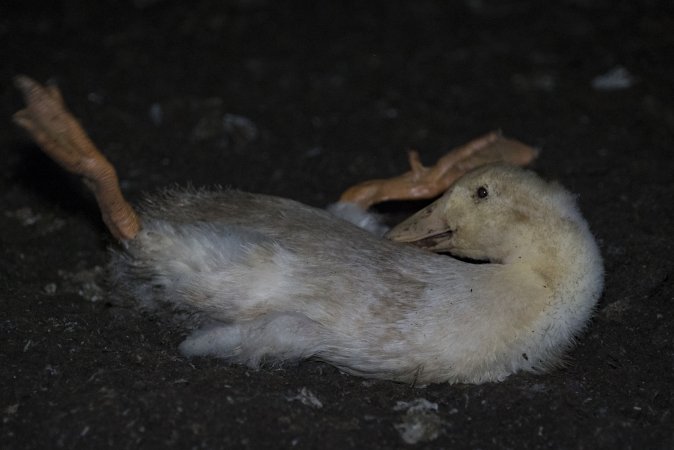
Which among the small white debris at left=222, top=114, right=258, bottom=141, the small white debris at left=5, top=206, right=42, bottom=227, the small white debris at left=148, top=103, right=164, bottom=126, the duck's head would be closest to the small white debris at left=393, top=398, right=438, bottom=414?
the duck's head

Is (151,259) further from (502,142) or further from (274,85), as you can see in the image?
(274,85)

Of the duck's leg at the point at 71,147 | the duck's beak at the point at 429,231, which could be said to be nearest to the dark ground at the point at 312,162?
the duck's leg at the point at 71,147

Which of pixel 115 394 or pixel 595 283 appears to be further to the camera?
pixel 595 283

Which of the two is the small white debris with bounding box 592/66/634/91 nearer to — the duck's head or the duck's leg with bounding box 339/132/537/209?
the duck's leg with bounding box 339/132/537/209

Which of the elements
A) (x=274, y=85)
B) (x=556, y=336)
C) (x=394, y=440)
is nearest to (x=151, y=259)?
(x=394, y=440)

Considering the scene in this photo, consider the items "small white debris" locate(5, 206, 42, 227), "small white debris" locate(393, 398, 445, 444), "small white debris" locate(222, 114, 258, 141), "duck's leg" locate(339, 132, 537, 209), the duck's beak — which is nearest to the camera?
"small white debris" locate(393, 398, 445, 444)

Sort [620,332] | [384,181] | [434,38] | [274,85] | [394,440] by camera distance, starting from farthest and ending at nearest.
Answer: [434,38] → [274,85] → [384,181] → [620,332] → [394,440]
